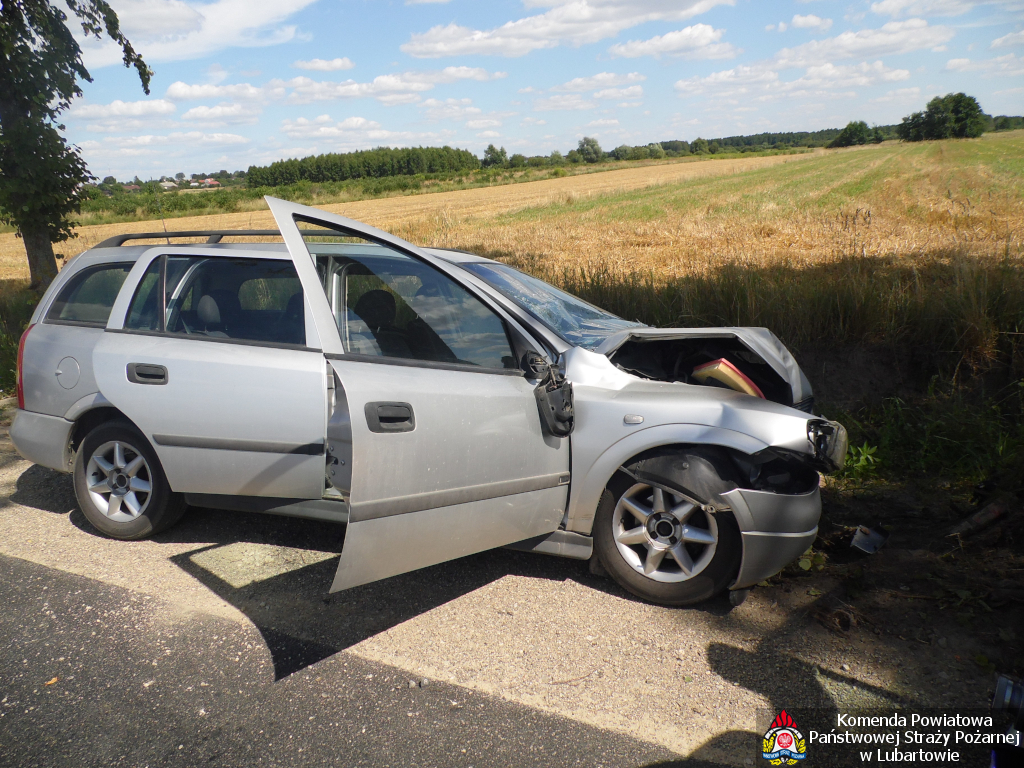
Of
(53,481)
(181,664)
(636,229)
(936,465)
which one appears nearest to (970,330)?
(936,465)

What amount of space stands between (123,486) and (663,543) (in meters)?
3.12

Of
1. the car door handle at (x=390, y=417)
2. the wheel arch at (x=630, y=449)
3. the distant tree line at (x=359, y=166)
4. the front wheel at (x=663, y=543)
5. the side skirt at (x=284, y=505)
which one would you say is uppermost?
the distant tree line at (x=359, y=166)

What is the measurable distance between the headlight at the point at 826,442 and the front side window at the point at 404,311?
143 cm

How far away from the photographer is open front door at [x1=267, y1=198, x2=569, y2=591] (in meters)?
2.82

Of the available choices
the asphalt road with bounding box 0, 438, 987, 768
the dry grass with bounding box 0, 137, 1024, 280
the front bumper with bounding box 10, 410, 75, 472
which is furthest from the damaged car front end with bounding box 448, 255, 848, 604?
the dry grass with bounding box 0, 137, 1024, 280

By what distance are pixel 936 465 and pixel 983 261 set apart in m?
2.92

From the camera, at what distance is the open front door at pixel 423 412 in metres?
2.82

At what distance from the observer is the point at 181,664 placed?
2.98m

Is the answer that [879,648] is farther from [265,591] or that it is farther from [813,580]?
[265,591]

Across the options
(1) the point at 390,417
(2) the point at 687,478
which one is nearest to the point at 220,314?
(1) the point at 390,417

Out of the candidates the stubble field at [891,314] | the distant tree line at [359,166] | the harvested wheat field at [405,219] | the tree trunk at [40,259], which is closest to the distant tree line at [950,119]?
the harvested wheat field at [405,219]

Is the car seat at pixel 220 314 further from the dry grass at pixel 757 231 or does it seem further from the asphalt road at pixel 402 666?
the dry grass at pixel 757 231

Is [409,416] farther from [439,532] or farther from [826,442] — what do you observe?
[826,442]

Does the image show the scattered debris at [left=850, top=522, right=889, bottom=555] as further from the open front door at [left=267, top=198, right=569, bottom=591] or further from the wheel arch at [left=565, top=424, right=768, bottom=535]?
the open front door at [left=267, top=198, right=569, bottom=591]
